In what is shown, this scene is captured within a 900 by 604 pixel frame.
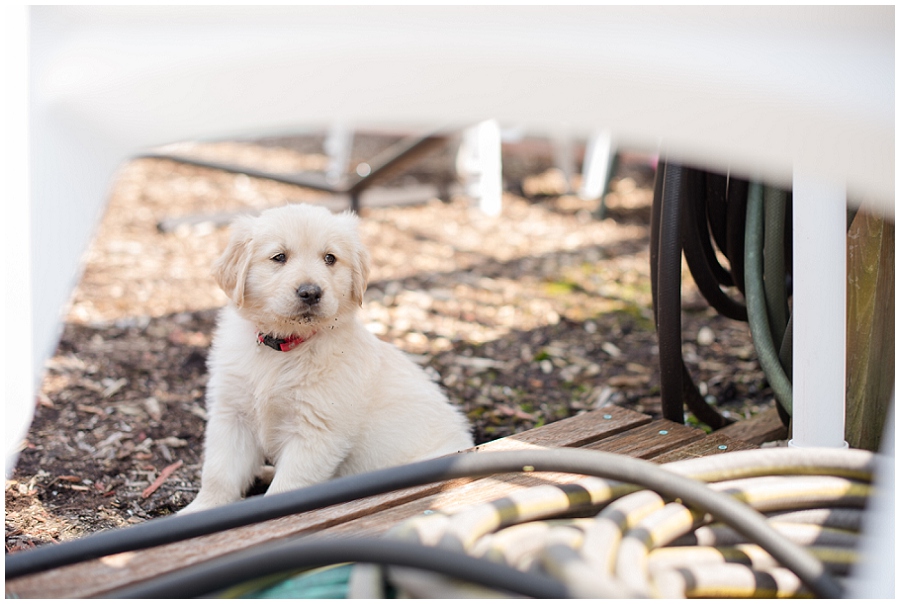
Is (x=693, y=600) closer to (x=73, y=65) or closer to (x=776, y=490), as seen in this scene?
(x=776, y=490)

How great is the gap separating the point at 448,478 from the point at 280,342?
1070 mm

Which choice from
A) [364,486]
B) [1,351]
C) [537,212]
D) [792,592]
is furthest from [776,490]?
[537,212]

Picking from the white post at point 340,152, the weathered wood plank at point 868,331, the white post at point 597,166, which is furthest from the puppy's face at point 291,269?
the white post at point 597,166

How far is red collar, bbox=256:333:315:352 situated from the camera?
8.62ft

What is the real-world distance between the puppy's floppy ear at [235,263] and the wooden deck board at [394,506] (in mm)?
775

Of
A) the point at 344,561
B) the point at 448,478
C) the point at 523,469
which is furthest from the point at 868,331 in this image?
the point at 344,561

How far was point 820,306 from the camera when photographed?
2.26 m

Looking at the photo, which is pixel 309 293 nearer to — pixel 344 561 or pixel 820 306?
pixel 344 561

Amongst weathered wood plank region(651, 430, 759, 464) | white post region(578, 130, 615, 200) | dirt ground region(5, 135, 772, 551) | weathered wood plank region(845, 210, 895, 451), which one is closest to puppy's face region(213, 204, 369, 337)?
dirt ground region(5, 135, 772, 551)

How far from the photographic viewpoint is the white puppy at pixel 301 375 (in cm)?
254

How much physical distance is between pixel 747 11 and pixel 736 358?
8.57ft

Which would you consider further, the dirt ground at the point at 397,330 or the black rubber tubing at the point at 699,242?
the dirt ground at the point at 397,330

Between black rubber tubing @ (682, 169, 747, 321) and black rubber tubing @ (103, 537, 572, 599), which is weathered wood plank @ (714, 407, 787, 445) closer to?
black rubber tubing @ (682, 169, 747, 321)

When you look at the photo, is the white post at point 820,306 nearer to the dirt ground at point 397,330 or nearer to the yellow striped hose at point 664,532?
the yellow striped hose at point 664,532
